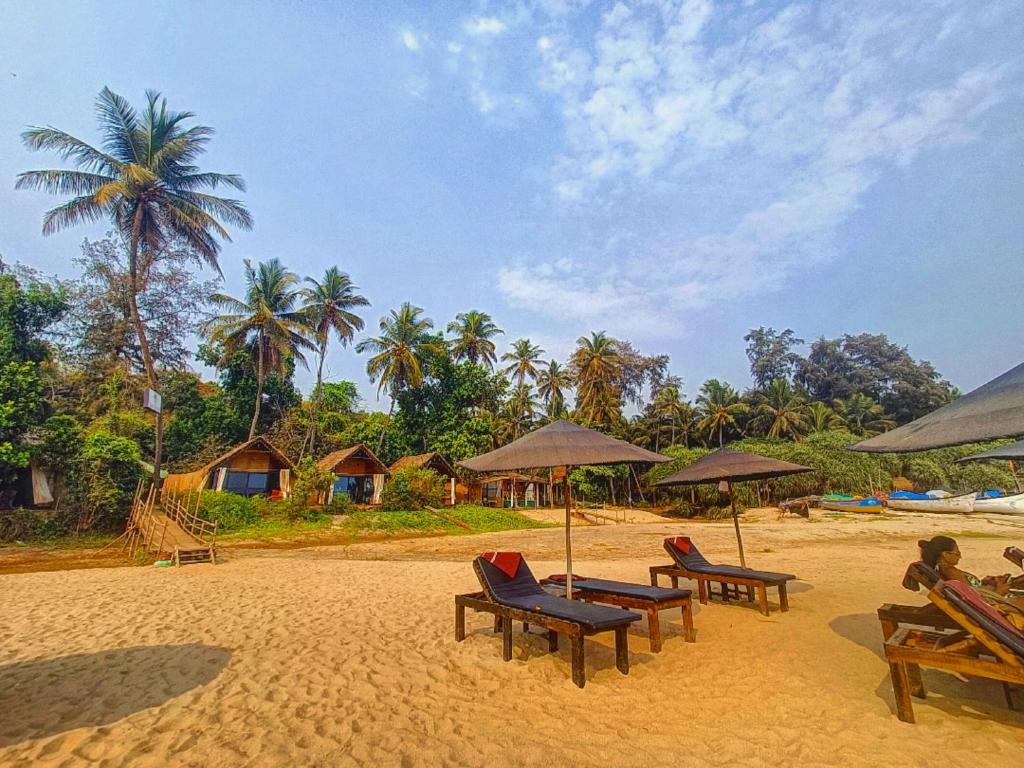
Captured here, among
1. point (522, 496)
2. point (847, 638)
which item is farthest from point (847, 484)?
point (847, 638)

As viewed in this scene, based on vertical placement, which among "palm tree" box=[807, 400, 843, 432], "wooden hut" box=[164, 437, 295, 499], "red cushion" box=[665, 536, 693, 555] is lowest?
"red cushion" box=[665, 536, 693, 555]

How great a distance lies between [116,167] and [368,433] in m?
21.0

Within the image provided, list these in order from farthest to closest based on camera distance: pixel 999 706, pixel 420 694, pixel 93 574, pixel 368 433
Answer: pixel 368 433, pixel 93 574, pixel 420 694, pixel 999 706

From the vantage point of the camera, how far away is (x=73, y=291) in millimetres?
25109

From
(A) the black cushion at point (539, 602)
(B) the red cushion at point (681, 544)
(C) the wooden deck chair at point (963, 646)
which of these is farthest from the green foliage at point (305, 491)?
(C) the wooden deck chair at point (963, 646)

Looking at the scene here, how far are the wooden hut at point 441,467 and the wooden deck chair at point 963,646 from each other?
25651 millimetres

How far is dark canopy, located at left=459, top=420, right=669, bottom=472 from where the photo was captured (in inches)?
198

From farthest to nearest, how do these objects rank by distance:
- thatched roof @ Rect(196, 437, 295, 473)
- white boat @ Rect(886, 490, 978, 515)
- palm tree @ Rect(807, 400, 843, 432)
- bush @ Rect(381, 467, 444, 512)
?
palm tree @ Rect(807, 400, 843, 432) → bush @ Rect(381, 467, 444, 512) → white boat @ Rect(886, 490, 978, 515) → thatched roof @ Rect(196, 437, 295, 473)

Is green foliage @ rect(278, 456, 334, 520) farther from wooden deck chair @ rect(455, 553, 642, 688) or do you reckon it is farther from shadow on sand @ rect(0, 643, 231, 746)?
wooden deck chair @ rect(455, 553, 642, 688)

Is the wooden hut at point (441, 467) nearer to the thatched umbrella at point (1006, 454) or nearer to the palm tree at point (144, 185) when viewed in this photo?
the palm tree at point (144, 185)

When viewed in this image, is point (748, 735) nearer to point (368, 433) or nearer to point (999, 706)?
point (999, 706)

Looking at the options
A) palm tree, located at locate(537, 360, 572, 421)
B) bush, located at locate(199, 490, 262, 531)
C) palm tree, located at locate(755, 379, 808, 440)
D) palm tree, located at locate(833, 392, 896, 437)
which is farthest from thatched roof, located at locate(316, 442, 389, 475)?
palm tree, located at locate(833, 392, 896, 437)

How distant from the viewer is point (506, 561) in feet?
16.9

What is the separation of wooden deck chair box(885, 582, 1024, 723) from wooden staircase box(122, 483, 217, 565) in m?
13.0
